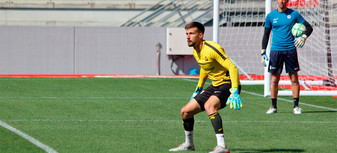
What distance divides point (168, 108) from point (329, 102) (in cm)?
397

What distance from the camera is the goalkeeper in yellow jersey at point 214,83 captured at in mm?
6922

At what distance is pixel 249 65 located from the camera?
2427 cm

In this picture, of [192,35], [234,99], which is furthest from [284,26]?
[234,99]

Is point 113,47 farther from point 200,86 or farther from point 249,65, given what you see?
point 200,86

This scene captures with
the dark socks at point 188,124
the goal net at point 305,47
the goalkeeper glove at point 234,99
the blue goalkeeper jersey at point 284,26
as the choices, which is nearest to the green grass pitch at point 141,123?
the dark socks at point 188,124

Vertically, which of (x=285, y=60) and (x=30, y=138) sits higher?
(x=285, y=60)

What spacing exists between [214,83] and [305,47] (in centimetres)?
1656

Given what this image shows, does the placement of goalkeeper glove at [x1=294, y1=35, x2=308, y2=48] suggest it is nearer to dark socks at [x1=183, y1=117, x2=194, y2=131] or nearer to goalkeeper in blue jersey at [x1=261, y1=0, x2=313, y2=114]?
goalkeeper in blue jersey at [x1=261, y1=0, x2=313, y2=114]

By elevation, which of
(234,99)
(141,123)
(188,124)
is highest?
(234,99)

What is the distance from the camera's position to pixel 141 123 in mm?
9719

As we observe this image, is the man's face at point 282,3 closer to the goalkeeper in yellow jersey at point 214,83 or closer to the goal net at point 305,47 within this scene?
Result: the goal net at point 305,47

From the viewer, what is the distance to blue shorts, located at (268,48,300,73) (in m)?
11.4

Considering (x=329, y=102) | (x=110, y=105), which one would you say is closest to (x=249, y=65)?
(x=329, y=102)

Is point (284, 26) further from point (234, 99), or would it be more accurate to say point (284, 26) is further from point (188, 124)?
point (234, 99)
